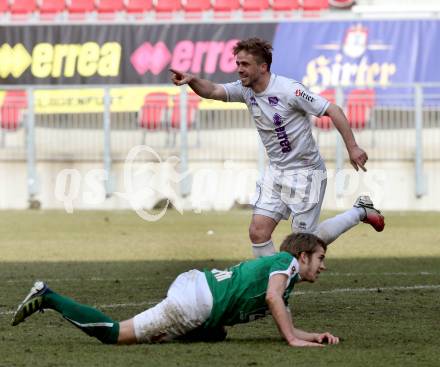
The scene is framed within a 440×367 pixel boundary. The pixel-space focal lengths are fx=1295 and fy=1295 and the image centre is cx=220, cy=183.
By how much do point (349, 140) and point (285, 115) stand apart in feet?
2.15

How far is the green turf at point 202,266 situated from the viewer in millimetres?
7621

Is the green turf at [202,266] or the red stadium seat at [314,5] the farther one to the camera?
the red stadium seat at [314,5]

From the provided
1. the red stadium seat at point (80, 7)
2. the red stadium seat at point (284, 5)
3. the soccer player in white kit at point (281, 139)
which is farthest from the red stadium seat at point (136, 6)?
the soccer player in white kit at point (281, 139)

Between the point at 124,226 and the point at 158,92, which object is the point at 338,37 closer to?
the point at 158,92

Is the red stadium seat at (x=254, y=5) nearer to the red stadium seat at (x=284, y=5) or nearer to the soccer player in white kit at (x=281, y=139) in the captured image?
the red stadium seat at (x=284, y=5)

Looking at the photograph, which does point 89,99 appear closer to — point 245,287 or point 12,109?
point 12,109

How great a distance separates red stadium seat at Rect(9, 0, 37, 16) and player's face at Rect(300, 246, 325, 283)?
2484 cm

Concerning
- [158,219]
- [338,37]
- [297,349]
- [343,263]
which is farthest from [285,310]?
[338,37]

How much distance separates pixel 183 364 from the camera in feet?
23.7

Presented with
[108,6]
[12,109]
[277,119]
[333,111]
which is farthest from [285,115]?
[108,6]

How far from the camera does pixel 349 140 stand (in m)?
9.64

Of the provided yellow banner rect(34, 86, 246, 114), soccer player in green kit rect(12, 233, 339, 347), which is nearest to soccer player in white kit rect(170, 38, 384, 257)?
soccer player in green kit rect(12, 233, 339, 347)

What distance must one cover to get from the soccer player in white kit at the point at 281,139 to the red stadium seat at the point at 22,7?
22.3 metres

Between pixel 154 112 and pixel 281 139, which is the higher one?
pixel 154 112
